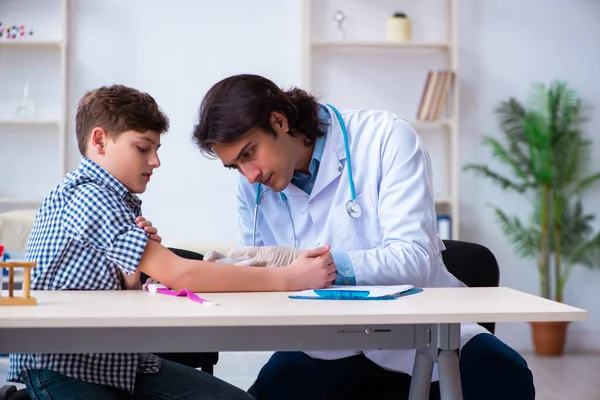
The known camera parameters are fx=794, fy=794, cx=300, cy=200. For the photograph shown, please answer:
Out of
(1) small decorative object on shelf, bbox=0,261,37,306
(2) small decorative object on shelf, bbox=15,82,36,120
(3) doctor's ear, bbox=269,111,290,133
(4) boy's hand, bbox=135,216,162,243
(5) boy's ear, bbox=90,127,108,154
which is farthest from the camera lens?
(2) small decorative object on shelf, bbox=15,82,36,120

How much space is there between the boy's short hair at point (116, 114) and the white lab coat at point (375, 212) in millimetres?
421

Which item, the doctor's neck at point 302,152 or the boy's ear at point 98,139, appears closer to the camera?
the boy's ear at point 98,139

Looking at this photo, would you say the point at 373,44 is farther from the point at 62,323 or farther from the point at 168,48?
the point at 62,323

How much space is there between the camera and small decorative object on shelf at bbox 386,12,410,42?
4.67 meters

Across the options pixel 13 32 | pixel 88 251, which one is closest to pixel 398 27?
pixel 13 32

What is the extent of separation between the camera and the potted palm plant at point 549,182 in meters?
4.66

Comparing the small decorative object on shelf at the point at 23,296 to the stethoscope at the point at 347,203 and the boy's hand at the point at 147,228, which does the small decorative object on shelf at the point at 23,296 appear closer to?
the boy's hand at the point at 147,228

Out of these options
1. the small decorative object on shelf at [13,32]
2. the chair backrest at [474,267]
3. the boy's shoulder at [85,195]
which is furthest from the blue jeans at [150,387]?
the small decorative object on shelf at [13,32]

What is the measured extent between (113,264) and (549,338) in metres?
3.68

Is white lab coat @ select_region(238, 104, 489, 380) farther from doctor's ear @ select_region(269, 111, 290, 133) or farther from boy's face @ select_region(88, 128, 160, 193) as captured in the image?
boy's face @ select_region(88, 128, 160, 193)

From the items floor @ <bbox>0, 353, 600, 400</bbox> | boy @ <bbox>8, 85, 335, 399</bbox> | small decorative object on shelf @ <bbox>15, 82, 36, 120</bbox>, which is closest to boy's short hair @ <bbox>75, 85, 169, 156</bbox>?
boy @ <bbox>8, 85, 335, 399</bbox>

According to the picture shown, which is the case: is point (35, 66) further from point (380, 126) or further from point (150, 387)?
point (150, 387)

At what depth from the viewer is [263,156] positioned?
70.0 inches

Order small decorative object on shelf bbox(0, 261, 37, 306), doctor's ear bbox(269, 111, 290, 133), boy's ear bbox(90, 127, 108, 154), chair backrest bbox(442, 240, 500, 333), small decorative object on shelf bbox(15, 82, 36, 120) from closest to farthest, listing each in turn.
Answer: small decorative object on shelf bbox(0, 261, 37, 306), boy's ear bbox(90, 127, 108, 154), doctor's ear bbox(269, 111, 290, 133), chair backrest bbox(442, 240, 500, 333), small decorative object on shelf bbox(15, 82, 36, 120)
